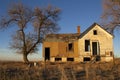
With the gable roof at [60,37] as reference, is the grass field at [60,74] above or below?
below

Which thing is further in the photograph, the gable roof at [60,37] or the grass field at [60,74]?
the gable roof at [60,37]

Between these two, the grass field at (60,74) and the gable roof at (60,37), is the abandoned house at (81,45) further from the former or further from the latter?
the grass field at (60,74)

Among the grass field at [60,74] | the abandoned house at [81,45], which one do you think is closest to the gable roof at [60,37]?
the abandoned house at [81,45]

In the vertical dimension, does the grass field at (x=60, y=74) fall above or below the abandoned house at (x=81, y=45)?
below

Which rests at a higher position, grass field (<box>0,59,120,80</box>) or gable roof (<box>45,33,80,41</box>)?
gable roof (<box>45,33,80,41</box>)

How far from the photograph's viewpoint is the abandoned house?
39.3 meters

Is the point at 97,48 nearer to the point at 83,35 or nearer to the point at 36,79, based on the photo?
the point at 83,35

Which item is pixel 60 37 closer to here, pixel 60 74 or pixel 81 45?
pixel 81 45

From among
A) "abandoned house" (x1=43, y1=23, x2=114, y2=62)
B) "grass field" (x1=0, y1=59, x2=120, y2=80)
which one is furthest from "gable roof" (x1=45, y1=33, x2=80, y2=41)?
"grass field" (x1=0, y1=59, x2=120, y2=80)


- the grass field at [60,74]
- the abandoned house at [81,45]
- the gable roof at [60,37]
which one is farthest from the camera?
the gable roof at [60,37]

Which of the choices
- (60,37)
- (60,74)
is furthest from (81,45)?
(60,74)

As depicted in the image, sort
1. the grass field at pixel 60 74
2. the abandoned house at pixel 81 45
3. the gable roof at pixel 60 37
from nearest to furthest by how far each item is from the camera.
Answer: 1. the grass field at pixel 60 74
2. the abandoned house at pixel 81 45
3. the gable roof at pixel 60 37

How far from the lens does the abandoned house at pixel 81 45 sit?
39281mm

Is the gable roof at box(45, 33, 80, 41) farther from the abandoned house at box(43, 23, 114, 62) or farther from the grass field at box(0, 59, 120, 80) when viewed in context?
the grass field at box(0, 59, 120, 80)
